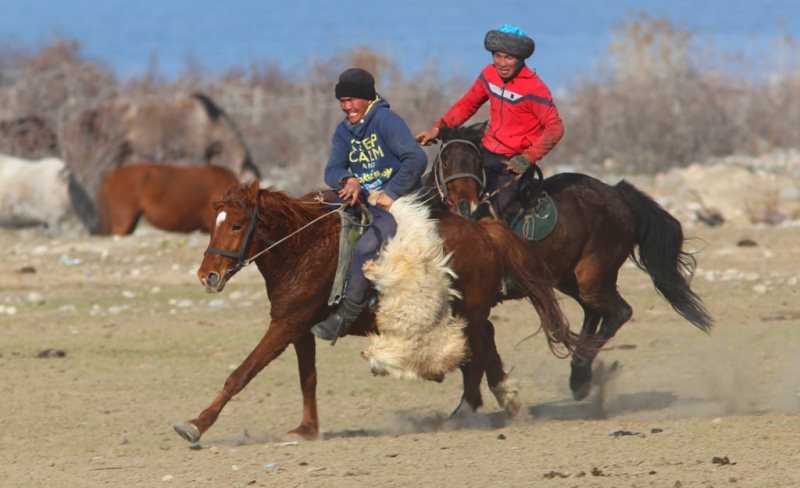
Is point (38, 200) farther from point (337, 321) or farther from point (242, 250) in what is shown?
point (242, 250)

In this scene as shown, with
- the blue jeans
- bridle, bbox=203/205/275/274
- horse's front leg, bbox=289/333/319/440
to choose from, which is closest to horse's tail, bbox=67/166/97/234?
horse's front leg, bbox=289/333/319/440

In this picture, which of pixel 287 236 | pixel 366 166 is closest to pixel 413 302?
pixel 287 236

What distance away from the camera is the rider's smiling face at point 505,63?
903cm

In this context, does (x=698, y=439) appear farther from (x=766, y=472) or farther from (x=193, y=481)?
(x=193, y=481)

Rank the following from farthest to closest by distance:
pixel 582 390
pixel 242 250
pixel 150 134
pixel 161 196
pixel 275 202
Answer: pixel 150 134
pixel 161 196
pixel 582 390
pixel 275 202
pixel 242 250

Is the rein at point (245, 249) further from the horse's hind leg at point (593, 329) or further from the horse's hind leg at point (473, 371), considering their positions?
the horse's hind leg at point (593, 329)

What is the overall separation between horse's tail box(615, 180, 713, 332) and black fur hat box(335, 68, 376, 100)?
252 centimetres

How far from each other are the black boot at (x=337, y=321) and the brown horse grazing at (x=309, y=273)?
6cm

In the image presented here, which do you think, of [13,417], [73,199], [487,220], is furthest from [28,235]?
[487,220]

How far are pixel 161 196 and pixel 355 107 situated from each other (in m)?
11.2

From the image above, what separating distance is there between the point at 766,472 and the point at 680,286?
3522mm

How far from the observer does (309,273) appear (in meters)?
7.84

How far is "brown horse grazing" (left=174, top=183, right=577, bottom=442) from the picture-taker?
7.57 metres

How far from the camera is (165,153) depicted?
2298cm
